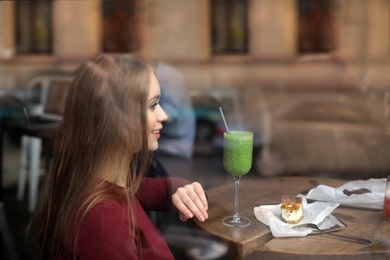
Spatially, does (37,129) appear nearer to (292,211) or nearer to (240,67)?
(292,211)

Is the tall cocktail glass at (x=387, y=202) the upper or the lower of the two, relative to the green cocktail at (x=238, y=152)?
lower

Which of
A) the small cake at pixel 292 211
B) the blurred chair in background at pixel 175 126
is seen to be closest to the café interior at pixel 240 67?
the blurred chair in background at pixel 175 126

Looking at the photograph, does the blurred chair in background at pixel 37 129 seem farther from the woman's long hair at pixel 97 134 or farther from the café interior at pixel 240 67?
the woman's long hair at pixel 97 134

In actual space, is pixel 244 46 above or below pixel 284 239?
above

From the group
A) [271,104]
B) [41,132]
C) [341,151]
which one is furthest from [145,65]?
[271,104]

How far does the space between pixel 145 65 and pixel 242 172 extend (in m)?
0.43

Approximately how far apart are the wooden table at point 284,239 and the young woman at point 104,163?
7.1 inches

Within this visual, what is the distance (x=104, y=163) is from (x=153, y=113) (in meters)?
0.16

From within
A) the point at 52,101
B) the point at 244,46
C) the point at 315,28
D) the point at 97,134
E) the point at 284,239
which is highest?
the point at 315,28

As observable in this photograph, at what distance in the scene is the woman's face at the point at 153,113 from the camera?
123cm

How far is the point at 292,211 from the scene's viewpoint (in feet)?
4.42

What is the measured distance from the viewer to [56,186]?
4.03 ft

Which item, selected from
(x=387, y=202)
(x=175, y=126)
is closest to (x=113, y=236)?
(x=387, y=202)

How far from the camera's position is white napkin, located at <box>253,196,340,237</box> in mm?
1279
